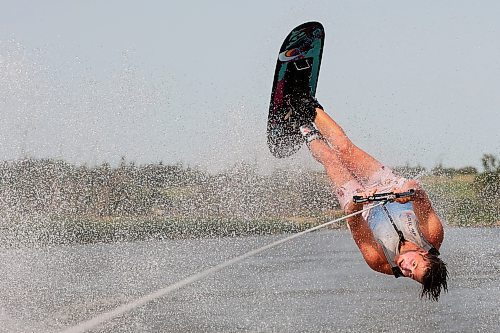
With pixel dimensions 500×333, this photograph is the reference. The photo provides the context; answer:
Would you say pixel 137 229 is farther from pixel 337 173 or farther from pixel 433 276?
pixel 433 276

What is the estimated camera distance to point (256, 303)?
7.81 metres

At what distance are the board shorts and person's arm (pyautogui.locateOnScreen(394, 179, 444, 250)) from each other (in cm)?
8

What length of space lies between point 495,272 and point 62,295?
5.91 metres

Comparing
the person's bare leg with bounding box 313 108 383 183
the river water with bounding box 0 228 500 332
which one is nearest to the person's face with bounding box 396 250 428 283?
the person's bare leg with bounding box 313 108 383 183

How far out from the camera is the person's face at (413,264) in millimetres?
5328

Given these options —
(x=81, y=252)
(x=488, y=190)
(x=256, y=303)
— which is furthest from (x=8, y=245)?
(x=488, y=190)

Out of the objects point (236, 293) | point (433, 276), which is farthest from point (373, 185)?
point (236, 293)

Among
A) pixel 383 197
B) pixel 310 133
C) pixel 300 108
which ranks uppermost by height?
A: pixel 300 108

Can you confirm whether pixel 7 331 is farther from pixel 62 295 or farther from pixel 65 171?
pixel 65 171

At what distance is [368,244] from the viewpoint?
5938 millimetres

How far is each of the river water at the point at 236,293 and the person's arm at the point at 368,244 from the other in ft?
2.87

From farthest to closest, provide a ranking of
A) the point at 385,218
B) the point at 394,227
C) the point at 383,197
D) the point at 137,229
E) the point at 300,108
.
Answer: the point at 137,229, the point at 300,108, the point at 385,218, the point at 394,227, the point at 383,197

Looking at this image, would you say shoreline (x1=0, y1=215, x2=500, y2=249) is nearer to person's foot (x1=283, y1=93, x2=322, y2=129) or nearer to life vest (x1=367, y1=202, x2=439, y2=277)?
person's foot (x1=283, y1=93, x2=322, y2=129)

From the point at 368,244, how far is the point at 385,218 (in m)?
0.31
